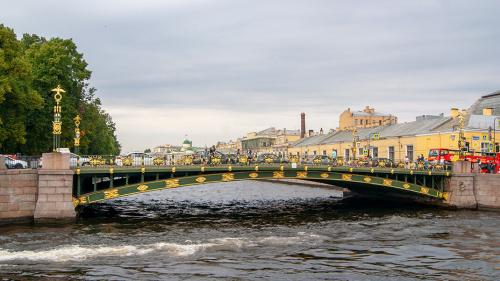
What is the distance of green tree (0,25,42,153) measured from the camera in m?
42.8

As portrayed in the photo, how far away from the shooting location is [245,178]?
134 feet

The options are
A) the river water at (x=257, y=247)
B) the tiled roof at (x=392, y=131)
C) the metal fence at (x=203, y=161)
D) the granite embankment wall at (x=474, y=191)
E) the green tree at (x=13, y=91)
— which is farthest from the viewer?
the tiled roof at (x=392, y=131)

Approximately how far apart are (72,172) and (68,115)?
764 inches

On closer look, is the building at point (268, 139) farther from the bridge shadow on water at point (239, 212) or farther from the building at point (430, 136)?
the bridge shadow on water at point (239, 212)

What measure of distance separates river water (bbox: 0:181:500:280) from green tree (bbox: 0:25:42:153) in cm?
996

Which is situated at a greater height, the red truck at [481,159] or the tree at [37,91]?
the tree at [37,91]

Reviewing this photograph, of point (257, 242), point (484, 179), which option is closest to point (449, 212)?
point (484, 179)

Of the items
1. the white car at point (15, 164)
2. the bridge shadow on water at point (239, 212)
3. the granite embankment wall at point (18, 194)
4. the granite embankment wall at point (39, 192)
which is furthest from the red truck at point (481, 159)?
the white car at point (15, 164)

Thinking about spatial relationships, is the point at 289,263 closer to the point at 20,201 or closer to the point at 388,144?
the point at 20,201

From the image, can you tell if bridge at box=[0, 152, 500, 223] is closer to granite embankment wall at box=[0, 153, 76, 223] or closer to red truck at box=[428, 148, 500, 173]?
granite embankment wall at box=[0, 153, 76, 223]

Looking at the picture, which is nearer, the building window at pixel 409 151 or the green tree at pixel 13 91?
the green tree at pixel 13 91

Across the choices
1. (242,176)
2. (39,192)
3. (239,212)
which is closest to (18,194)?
(39,192)

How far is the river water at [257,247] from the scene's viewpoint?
22.6 m

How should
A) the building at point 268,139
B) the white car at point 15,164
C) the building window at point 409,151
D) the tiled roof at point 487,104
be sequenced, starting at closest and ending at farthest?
the white car at point 15,164
the building window at point 409,151
the tiled roof at point 487,104
the building at point 268,139
